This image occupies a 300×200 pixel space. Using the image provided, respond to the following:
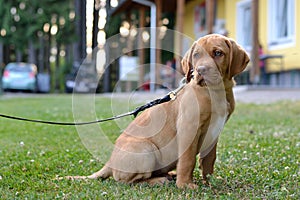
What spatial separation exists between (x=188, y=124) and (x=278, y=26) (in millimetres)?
11780

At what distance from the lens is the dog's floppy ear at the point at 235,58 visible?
132 inches

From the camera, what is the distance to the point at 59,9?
2939cm

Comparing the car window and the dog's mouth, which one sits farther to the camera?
the car window

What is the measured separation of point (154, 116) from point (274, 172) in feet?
3.90

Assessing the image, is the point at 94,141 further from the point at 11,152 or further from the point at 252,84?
the point at 252,84

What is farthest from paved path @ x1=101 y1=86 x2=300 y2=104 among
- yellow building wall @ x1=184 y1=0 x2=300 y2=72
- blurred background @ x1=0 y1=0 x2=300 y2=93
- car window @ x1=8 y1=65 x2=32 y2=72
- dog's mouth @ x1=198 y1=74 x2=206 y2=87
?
car window @ x1=8 y1=65 x2=32 y2=72

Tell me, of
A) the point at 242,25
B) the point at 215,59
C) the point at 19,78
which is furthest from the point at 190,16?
the point at 215,59

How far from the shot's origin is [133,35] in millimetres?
21156

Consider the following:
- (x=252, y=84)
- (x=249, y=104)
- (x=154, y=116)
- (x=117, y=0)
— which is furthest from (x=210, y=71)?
(x=117, y=0)

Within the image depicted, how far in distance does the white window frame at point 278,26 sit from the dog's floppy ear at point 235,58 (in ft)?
34.7

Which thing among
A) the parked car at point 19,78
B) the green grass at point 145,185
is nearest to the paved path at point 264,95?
the green grass at point 145,185

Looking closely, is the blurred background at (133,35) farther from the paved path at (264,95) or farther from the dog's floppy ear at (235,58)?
the dog's floppy ear at (235,58)

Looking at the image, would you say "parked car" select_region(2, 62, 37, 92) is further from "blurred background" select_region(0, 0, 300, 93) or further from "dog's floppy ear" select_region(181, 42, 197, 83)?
"dog's floppy ear" select_region(181, 42, 197, 83)

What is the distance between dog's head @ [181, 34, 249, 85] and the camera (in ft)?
10.8
